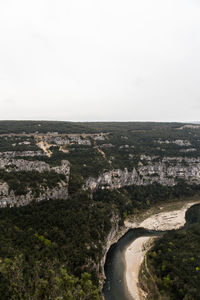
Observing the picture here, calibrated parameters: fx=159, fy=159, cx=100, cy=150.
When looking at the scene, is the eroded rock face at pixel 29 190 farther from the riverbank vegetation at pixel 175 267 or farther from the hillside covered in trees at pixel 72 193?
Result: the riverbank vegetation at pixel 175 267

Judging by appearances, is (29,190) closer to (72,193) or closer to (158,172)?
(72,193)

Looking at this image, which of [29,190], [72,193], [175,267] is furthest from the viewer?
[72,193]

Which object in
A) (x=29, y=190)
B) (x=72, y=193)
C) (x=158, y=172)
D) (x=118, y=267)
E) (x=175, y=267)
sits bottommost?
(x=118, y=267)

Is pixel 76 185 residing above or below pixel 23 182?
below

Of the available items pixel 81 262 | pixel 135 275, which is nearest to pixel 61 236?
pixel 81 262

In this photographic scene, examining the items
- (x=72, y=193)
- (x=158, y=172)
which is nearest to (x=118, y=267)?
(x=72, y=193)

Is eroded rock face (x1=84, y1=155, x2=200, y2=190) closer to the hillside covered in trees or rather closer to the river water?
the hillside covered in trees

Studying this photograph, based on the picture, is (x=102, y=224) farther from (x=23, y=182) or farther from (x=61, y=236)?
(x=23, y=182)

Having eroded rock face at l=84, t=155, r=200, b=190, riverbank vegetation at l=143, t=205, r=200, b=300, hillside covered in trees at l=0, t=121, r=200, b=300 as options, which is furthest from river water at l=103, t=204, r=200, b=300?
eroded rock face at l=84, t=155, r=200, b=190
